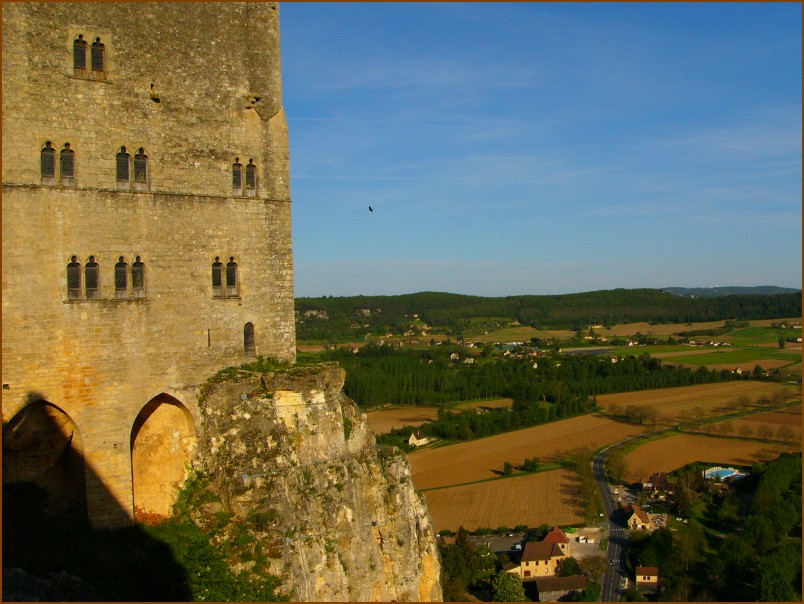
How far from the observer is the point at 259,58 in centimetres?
1925

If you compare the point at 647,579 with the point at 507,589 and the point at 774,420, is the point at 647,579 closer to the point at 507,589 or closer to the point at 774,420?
the point at 507,589

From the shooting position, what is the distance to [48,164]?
1645cm

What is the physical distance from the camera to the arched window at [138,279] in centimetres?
1748

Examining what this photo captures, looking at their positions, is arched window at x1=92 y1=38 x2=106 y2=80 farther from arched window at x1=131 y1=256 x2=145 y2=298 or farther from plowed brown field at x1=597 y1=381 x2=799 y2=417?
plowed brown field at x1=597 y1=381 x2=799 y2=417

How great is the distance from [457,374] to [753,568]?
71.4m

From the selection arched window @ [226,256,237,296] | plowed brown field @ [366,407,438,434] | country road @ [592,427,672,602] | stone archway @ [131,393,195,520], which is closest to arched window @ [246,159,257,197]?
arched window @ [226,256,237,296]

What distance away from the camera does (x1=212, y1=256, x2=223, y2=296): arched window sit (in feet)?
61.1

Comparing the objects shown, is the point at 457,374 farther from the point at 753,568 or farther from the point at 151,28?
the point at 151,28

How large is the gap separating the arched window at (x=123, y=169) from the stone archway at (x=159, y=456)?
4.86 metres

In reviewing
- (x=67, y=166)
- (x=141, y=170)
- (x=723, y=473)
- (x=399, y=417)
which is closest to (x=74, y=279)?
(x=67, y=166)

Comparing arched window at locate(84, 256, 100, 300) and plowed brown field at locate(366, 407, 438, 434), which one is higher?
arched window at locate(84, 256, 100, 300)

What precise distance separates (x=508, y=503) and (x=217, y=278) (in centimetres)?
4330

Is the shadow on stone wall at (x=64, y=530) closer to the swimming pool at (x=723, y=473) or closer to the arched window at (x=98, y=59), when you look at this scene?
the arched window at (x=98, y=59)

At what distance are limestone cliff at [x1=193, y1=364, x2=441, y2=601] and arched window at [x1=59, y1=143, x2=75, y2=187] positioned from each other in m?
5.53
